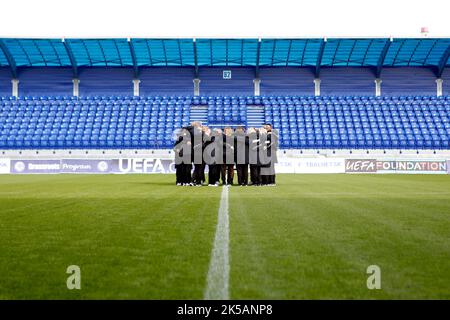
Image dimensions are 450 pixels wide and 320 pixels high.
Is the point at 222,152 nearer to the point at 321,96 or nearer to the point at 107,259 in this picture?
the point at 107,259

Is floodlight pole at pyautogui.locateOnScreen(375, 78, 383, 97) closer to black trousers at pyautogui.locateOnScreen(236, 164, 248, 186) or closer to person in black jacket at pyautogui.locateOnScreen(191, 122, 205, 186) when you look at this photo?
black trousers at pyautogui.locateOnScreen(236, 164, 248, 186)

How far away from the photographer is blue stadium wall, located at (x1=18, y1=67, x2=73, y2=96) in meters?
43.7

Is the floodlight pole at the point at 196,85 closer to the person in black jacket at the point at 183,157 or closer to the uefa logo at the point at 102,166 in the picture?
the uefa logo at the point at 102,166

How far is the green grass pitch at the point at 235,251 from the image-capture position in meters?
3.48

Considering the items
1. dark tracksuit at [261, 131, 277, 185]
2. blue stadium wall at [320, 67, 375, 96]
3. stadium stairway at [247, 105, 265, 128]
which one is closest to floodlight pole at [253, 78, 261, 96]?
stadium stairway at [247, 105, 265, 128]

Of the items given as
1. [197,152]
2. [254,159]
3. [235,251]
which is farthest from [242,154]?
[235,251]

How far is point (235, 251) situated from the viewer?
15.9 feet

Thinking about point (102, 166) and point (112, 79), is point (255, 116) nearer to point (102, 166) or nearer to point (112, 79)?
point (112, 79)

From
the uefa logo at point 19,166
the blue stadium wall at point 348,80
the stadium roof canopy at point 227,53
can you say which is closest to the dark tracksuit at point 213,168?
the uefa logo at point 19,166

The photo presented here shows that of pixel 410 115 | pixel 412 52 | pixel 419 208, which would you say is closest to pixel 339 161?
pixel 410 115

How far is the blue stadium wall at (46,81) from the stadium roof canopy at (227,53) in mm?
886
